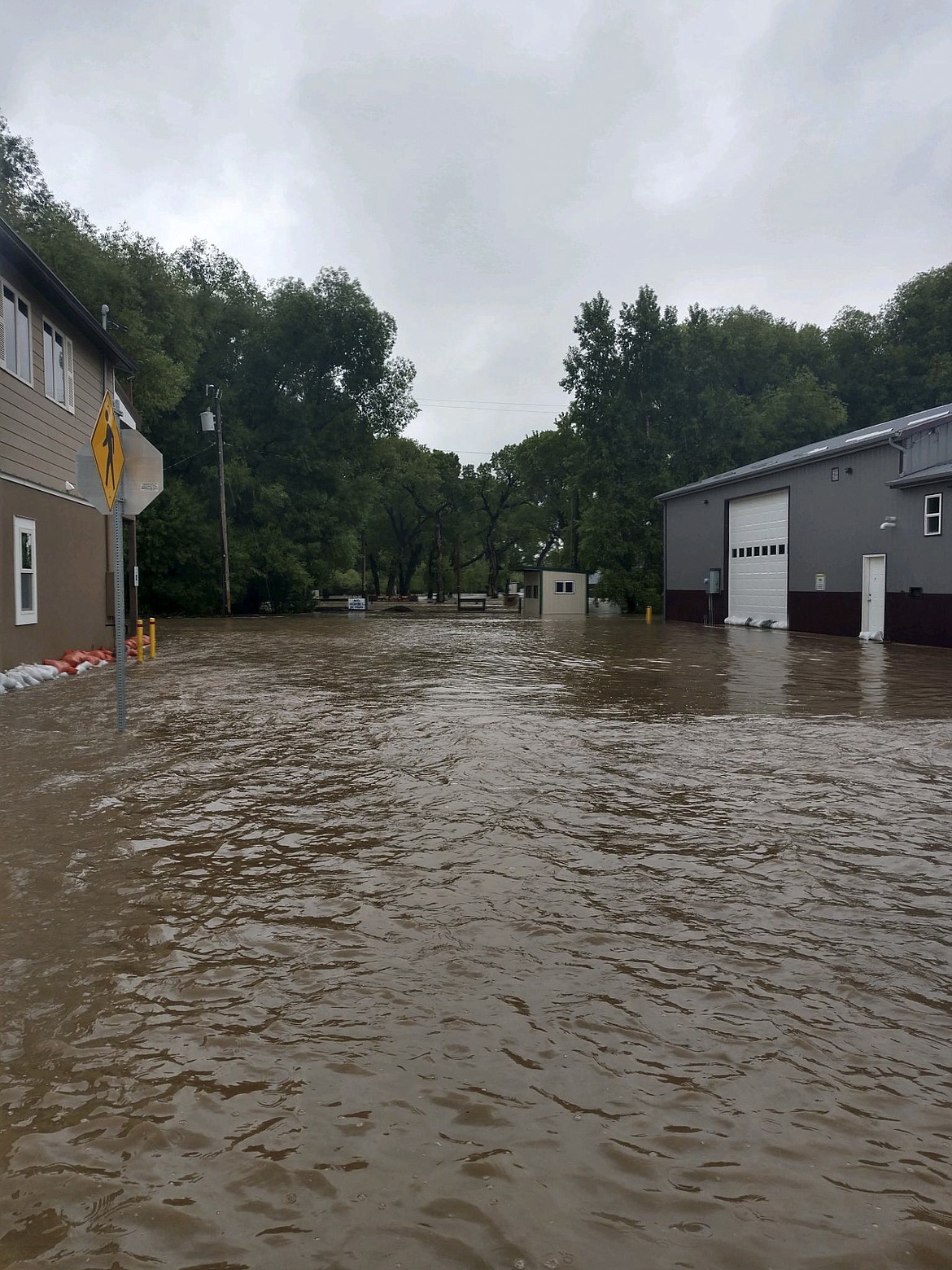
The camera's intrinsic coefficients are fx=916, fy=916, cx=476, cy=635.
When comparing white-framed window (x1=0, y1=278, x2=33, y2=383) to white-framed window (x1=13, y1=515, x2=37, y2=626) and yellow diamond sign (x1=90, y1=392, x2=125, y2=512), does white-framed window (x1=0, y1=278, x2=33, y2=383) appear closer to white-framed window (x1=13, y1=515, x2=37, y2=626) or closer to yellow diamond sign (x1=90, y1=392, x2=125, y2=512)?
white-framed window (x1=13, y1=515, x2=37, y2=626)

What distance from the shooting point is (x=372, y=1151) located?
9.07ft

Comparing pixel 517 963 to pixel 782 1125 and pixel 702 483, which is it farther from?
pixel 702 483

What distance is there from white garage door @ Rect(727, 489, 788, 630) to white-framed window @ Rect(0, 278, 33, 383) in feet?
84.3

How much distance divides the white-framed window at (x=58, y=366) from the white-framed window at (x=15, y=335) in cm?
99

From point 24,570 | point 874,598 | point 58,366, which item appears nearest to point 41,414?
point 58,366

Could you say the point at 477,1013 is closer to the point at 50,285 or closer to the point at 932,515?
the point at 50,285

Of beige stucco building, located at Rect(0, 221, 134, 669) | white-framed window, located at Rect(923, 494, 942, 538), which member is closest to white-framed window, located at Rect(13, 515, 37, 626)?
beige stucco building, located at Rect(0, 221, 134, 669)

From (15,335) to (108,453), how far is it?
7.31 meters

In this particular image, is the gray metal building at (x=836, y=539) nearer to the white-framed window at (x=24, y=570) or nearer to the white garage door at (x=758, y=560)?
the white garage door at (x=758, y=560)

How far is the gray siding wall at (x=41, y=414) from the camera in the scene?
14398mm

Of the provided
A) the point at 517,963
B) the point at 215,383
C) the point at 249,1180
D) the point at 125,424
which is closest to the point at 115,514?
the point at 517,963

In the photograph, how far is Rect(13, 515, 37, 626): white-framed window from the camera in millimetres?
14719

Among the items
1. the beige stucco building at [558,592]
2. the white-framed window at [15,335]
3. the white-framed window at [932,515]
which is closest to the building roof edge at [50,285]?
the white-framed window at [15,335]

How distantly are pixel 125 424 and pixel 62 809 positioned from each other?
17.3m
